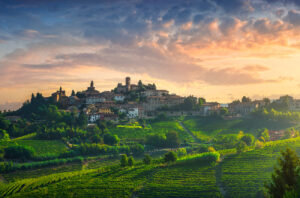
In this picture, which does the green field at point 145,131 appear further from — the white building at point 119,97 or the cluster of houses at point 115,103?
the white building at point 119,97

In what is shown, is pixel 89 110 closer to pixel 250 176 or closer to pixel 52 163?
pixel 52 163

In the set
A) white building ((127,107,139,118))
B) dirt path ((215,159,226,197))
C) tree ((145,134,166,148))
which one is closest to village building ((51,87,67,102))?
white building ((127,107,139,118))

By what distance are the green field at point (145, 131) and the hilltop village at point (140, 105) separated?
34.3 ft

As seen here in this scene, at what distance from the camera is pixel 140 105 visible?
108250 mm

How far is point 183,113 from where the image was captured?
105 m

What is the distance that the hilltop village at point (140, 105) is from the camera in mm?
97000

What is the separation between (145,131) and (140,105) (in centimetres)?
2864

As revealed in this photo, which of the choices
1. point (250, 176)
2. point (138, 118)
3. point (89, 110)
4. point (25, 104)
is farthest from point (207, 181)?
point (25, 104)

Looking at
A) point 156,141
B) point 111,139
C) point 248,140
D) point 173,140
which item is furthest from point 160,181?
point 248,140

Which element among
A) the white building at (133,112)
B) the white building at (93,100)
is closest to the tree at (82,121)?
the white building at (133,112)

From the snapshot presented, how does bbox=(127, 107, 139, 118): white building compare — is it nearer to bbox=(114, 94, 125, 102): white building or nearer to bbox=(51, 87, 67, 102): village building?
bbox=(114, 94, 125, 102): white building

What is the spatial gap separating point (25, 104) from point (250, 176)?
287 ft

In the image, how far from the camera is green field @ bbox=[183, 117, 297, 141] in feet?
268

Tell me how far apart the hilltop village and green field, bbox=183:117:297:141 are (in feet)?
25.5
